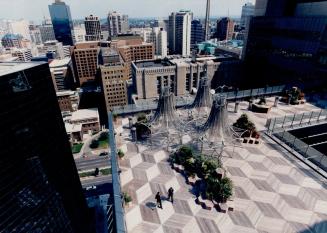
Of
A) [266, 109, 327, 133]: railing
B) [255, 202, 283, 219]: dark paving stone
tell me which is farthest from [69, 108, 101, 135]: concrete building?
[255, 202, 283, 219]: dark paving stone

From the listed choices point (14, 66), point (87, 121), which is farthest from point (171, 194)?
point (87, 121)

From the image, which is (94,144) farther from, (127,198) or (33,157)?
(127,198)

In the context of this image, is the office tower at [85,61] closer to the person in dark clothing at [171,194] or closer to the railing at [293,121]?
the railing at [293,121]

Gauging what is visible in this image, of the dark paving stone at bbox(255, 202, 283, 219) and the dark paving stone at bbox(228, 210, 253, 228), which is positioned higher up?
the dark paving stone at bbox(255, 202, 283, 219)

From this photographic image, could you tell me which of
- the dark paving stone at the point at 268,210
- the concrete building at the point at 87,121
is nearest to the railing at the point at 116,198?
the dark paving stone at the point at 268,210

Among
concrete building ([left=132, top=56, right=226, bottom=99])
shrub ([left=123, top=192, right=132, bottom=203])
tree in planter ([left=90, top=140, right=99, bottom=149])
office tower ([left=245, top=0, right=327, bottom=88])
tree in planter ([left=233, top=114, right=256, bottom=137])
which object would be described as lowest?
tree in planter ([left=90, top=140, right=99, bottom=149])

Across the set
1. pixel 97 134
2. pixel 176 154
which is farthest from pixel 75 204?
pixel 97 134

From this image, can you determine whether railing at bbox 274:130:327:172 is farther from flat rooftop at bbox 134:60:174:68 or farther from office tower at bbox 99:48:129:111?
office tower at bbox 99:48:129:111
